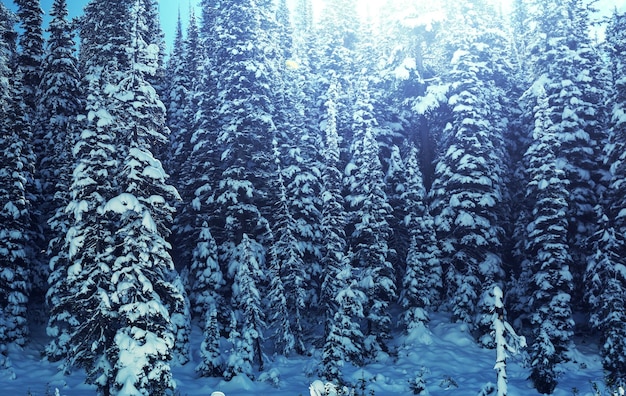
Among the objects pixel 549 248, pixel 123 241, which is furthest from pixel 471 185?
pixel 123 241

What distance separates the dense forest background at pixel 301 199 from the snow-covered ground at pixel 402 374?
81cm

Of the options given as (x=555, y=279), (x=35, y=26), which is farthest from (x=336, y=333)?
(x=35, y=26)

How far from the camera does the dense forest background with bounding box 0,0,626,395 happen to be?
16281 mm

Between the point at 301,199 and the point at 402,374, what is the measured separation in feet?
39.6

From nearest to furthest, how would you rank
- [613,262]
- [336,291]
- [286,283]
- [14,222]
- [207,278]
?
1. [613,262]
2. [336,291]
3. [286,283]
4. [207,278]
5. [14,222]

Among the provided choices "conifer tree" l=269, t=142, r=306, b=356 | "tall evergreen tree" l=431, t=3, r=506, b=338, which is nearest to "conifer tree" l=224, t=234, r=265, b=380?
"conifer tree" l=269, t=142, r=306, b=356

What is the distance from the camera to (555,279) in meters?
21.6

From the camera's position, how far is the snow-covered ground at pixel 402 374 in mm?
18906

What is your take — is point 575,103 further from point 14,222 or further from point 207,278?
point 14,222

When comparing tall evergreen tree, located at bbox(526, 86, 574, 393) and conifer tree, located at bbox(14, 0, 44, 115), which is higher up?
conifer tree, located at bbox(14, 0, 44, 115)

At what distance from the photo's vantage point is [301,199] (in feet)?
94.7

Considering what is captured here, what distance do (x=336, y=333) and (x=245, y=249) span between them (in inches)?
242

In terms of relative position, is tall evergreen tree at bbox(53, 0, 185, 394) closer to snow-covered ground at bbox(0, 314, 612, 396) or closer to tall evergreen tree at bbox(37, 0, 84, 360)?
snow-covered ground at bbox(0, 314, 612, 396)

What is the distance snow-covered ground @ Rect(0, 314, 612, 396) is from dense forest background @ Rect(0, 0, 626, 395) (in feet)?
2.64
